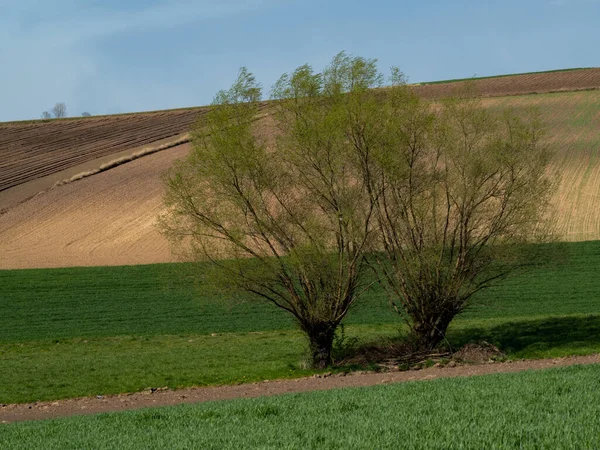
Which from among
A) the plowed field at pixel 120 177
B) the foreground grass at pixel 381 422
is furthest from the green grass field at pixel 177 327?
the foreground grass at pixel 381 422

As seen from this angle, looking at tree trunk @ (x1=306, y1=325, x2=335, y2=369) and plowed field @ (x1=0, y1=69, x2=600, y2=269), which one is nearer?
tree trunk @ (x1=306, y1=325, x2=335, y2=369)

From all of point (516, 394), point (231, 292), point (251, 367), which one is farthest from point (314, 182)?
point (516, 394)

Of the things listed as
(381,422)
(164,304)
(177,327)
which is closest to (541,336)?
(177,327)

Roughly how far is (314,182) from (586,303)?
44.6 feet

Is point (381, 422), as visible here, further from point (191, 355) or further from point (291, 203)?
point (191, 355)

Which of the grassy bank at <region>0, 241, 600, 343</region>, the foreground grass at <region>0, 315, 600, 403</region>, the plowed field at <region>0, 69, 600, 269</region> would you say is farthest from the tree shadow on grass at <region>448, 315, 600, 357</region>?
the plowed field at <region>0, 69, 600, 269</region>

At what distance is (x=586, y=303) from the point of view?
97.8 feet

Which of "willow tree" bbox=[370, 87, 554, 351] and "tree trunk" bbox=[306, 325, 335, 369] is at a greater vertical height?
"willow tree" bbox=[370, 87, 554, 351]

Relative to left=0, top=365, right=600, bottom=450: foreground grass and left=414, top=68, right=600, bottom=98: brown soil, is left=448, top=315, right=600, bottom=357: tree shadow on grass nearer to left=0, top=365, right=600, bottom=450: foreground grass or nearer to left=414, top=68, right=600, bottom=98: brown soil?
left=0, top=365, right=600, bottom=450: foreground grass

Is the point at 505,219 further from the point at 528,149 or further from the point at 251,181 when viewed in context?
the point at 251,181

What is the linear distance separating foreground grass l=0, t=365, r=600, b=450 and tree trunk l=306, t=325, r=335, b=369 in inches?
337

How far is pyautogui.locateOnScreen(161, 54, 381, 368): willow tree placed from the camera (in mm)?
21797

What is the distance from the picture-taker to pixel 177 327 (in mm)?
29938

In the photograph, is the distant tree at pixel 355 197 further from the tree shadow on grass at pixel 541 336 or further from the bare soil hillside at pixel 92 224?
the bare soil hillside at pixel 92 224
